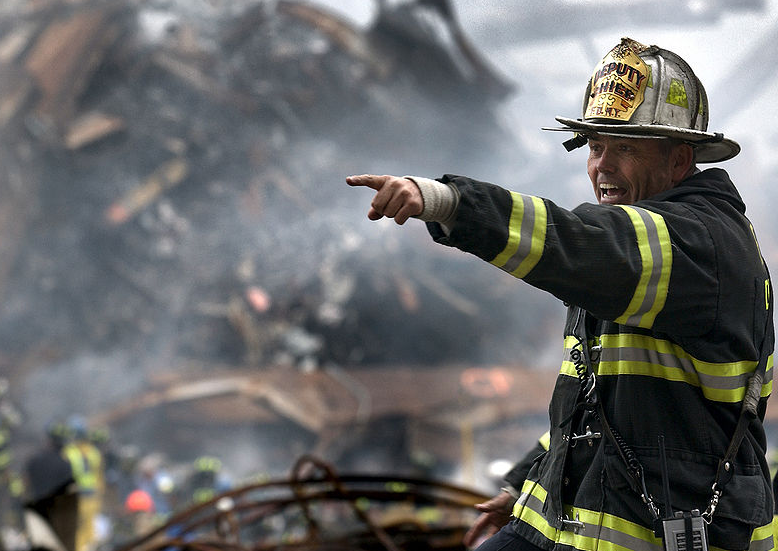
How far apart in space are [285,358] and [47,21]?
16.5ft

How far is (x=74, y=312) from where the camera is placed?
9.54m

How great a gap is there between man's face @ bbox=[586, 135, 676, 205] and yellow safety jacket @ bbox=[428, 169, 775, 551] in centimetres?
6

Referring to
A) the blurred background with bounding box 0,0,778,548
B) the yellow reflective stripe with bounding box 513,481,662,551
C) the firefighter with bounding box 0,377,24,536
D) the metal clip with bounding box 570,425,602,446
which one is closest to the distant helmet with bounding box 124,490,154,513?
the blurred background with bounding box 0,0,778,548

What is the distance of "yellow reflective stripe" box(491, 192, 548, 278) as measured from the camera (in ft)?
3.86

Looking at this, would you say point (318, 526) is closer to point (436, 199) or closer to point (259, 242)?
point (436, 199)

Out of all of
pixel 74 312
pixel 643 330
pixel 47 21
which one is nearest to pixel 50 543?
pixel 643 330

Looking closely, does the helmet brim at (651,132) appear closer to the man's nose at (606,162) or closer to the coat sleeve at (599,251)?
the man's nose at (606,162)

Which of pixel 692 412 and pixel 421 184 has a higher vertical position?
pixel 421 184

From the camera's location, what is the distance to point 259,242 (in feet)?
31.9

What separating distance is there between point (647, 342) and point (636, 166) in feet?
1.13

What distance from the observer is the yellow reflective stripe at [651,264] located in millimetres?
1221

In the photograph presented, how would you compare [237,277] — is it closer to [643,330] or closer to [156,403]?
[156,403]

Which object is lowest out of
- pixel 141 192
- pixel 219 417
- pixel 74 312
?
pixel 219 417

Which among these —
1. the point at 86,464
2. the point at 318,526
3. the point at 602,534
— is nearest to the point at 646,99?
the point at 602,534
